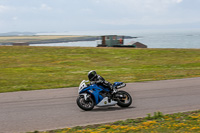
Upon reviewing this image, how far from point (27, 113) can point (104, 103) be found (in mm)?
2531

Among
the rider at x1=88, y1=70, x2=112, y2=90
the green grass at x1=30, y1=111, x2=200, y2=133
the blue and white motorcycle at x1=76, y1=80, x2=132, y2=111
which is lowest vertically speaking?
the green grass at x1=30, y1=111, x2=200, y2=133

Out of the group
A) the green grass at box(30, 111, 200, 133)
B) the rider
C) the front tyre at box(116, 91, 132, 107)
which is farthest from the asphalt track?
the rider

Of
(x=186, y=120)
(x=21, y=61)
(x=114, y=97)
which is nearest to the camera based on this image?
(x=186, y=120)

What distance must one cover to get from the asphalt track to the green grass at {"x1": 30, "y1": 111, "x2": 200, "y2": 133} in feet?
2.02

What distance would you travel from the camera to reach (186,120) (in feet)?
26.2

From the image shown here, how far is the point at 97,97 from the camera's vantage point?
9883 mm

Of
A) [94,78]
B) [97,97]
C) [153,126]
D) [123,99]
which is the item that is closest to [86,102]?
[97,97]

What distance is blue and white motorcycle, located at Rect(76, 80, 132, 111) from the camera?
32.2 feet

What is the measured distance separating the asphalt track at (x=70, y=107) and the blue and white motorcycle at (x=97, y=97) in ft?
0.72

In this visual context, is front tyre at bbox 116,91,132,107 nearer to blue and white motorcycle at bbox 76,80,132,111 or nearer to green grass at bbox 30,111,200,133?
blue and white motorcycle at bbox 76,80,132,111

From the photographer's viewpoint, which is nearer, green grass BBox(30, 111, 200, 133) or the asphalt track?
green grass BBox(30, 111, 200, 133)

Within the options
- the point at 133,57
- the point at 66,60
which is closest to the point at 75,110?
the point at 66,60

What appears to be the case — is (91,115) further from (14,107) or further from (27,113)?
(14,107)

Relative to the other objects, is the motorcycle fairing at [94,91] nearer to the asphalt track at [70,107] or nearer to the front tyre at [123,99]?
the asphalt track at [70,107]
